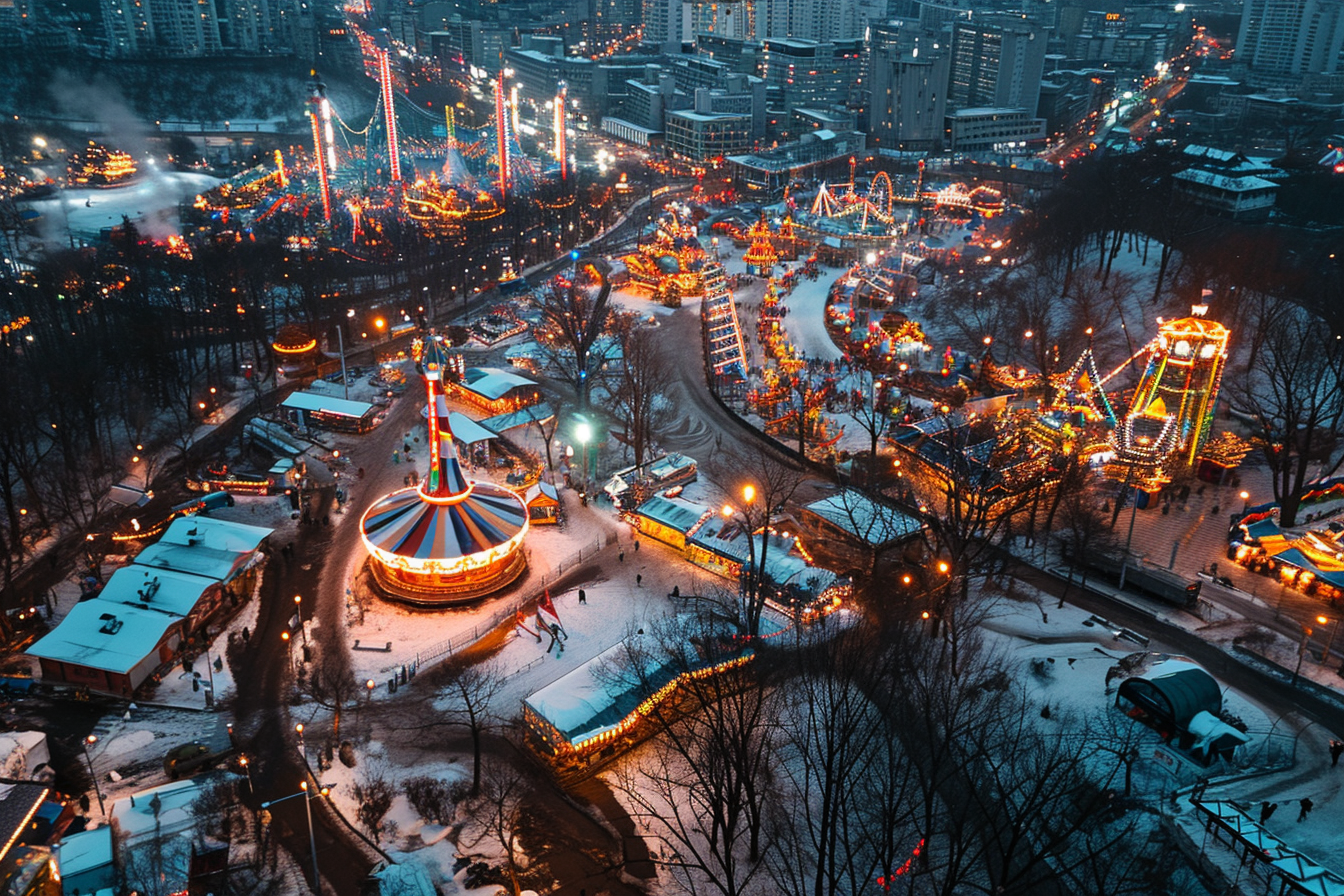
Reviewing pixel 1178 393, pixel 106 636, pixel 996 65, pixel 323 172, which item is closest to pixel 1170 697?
pixel 1178 393

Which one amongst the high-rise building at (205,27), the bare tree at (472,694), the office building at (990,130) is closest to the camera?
the bare tree at (472,694)

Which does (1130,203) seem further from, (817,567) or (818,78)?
(818,78)

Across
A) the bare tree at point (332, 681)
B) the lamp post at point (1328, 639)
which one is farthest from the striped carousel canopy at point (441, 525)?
the lamp post at point (1328, 639)

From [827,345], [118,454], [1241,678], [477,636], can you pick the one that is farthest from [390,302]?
[1241,678]

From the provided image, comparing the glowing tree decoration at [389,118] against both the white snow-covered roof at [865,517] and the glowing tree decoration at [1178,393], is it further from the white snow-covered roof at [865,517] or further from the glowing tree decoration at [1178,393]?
the glowing tree decoration at [1178,393]

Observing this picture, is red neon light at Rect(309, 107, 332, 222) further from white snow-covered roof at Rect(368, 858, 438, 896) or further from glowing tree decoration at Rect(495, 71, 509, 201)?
white snow-covered roof at Rect(368, 858, 438, 896)

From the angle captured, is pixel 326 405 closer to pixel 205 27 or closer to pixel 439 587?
pixel 439 587

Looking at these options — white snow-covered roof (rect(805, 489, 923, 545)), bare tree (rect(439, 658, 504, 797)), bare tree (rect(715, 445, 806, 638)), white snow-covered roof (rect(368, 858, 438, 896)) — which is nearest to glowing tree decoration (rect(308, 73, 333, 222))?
bare tree (rect(715, 445, 806, 638))

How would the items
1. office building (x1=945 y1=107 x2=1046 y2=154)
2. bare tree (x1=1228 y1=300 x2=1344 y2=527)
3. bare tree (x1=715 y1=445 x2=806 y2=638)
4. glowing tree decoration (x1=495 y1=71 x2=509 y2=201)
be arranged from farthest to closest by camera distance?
office building (x1=945 y1=107 x2=1046 y2=154)
glowing tree decoration (x1=495 y1=71 x2=509 y2=201)
bare tree (x1=1228 y1=300 x2=1344 y2=527)
bare tree (x1=715 y1=445 x2=806 y2=638)
